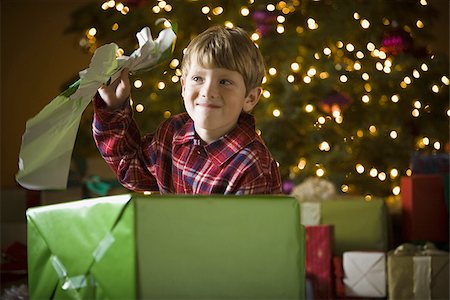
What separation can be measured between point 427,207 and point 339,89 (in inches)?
27.6

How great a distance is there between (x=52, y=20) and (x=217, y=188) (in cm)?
310

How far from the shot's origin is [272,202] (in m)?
0.77

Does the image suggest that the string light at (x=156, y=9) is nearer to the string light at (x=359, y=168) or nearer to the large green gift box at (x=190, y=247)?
the string light at (x=359, y=168)

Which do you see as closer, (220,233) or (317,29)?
(220,233)

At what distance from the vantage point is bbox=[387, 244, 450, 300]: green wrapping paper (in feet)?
6.66

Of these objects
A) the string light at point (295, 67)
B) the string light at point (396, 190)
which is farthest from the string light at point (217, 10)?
the string light at point (396, 190)

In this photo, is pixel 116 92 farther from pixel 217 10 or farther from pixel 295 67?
pixel 295 67

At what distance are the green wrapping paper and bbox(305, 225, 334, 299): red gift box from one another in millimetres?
206

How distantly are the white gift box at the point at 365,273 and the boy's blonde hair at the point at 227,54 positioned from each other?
1.14 m

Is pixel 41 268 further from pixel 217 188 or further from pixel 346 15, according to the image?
pixel 346 15

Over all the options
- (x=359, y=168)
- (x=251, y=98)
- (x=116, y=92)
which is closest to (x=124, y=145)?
(x=116, y=92)

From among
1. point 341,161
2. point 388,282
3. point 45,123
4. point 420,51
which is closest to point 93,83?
point 45,123

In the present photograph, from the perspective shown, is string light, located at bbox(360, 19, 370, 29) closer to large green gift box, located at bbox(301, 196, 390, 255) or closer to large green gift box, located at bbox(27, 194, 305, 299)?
large green gift box, located at bbox(301, 196, 390, 255)

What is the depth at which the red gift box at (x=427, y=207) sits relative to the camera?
2.35 m
